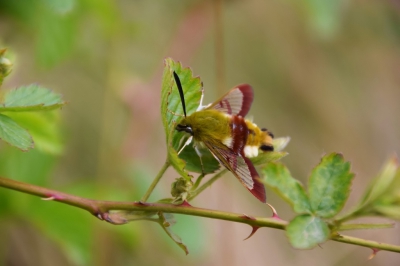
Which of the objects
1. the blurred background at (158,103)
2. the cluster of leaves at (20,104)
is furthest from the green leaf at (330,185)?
the blurred background at (158,103)

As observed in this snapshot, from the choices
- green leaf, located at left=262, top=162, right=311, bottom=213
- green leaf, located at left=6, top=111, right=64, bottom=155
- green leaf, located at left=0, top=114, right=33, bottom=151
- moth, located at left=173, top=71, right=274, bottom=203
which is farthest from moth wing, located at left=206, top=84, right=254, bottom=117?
green leaf, located at left=6, top=111, right=64, bottom=155

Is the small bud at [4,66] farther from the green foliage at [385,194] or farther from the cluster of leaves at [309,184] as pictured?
the green foliage at [385,194]

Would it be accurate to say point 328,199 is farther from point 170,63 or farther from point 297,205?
point 170,63

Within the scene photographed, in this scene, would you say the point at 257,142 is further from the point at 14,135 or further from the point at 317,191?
the point at 14,135

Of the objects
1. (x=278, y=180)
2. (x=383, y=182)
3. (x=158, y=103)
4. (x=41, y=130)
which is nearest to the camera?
(x=383, y=182)

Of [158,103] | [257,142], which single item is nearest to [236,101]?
[257,142]

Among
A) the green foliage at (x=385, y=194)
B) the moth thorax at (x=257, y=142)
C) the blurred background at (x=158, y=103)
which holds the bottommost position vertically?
the blurred background at (x=158, y=103)
